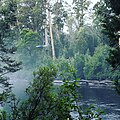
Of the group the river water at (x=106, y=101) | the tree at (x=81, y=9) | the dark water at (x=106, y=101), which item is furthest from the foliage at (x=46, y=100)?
the tree at (x=81, y=9)

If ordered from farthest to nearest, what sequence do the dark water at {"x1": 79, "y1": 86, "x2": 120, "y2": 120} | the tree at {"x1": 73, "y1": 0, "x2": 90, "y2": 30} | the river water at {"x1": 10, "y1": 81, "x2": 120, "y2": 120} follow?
the tree at {"x1": 73, "y1": 0, "x2": 90, "y2": 30} < the dark water at {"x1": 79, "y1": 86, "x2": 120, "y2": 120} < the river water at {"x1": 10, "y1": 81, "x2": 120, "y2": 120}

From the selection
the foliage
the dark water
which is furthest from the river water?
the foliage

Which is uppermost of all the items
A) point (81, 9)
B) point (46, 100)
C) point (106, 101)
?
point (81, 9)

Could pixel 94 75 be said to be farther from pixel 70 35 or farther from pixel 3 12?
pixel 3 12

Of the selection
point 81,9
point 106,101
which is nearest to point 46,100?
point 106,101

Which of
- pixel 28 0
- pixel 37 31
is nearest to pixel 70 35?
pixel 37 31

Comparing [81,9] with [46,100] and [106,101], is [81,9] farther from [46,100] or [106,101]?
[46,100]

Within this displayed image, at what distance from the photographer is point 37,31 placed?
51.6 meters

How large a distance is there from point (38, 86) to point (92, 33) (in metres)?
40.6

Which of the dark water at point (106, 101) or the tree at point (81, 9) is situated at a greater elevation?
the tree at point (81, 9)

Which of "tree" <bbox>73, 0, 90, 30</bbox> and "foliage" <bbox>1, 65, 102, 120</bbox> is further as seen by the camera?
"tree" <bbox>73, 0, 90, 30</bbox>

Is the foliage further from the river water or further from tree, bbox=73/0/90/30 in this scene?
tree, bbox=73/0/90/30

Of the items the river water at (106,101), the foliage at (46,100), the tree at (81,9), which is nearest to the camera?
the foliage at (46,100)

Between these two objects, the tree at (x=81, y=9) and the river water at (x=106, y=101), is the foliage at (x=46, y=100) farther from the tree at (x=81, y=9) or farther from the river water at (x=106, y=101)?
the tree at (x=81, y=9)
